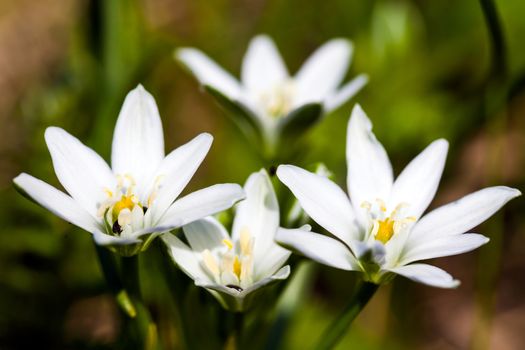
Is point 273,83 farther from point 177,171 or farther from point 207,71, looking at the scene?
point 177,171

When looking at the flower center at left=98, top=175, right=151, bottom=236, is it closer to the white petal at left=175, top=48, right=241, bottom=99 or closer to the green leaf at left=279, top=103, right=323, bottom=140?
the green leaf at left=279, top=103, right=323, bottom=140

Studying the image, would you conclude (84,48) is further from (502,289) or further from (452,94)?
(502,289)

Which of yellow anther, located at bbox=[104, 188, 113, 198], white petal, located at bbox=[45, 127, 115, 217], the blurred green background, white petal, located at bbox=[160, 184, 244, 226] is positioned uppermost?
white petal, located at bbox=[45, 127, 115, 217]

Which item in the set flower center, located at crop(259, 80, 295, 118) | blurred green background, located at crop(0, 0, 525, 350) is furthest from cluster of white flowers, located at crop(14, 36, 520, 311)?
flower center, located at crop(259, 80, 295, 118)

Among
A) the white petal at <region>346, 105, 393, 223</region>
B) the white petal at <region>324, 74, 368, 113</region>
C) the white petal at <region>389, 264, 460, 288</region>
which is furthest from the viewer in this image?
the white petal at <region>324, 74, 368, 113</region>

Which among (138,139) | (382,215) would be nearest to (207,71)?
(138,139)

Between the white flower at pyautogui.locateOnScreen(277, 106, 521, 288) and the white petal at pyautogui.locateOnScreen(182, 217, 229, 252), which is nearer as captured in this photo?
the white flower at pyautogui.locateOnScreen(277, 106, 521, 288)
